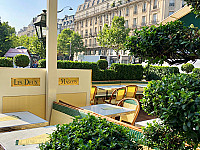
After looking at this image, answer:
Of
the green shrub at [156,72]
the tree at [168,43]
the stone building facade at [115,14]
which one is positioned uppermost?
the stone building facade at [115,14]

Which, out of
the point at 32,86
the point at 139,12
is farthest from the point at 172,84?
the point at 139,12

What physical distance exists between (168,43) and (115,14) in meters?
47.0

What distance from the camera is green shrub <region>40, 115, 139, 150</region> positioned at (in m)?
1.27

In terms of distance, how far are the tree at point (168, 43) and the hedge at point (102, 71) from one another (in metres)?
8.10

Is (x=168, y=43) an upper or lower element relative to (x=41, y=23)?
lower

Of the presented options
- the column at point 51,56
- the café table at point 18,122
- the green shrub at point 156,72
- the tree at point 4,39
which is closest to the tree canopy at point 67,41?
the tree at point 4,39

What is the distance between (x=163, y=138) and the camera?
5.05 feet

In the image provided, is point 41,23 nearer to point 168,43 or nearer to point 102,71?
point 168,43

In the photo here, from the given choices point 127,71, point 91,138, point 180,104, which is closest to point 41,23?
point 91,138

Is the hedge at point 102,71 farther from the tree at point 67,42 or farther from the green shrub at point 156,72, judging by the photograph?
the tree at point 67,42

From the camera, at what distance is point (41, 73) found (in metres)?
4.21

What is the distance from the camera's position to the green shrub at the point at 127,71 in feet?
36.1

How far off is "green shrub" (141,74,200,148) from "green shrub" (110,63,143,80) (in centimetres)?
953

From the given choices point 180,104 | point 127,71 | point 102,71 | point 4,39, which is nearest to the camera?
point 180,104
